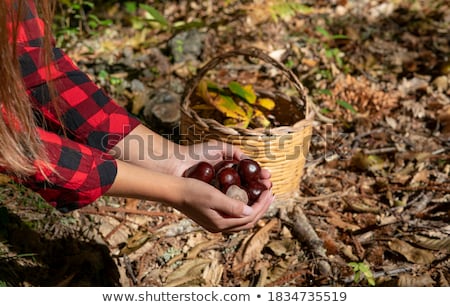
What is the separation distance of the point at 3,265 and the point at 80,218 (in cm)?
38

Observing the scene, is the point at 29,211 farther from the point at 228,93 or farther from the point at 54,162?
the point at 228,93

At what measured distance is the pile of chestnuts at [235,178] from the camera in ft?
6.68

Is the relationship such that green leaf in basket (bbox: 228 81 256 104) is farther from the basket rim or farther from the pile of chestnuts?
the pile of chestnuts

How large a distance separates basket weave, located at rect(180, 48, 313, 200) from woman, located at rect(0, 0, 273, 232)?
0.31 feet

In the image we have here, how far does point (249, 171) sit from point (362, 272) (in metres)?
0.60

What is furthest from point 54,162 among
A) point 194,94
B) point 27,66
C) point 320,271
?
point 194,94

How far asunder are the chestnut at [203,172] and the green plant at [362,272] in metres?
0.67

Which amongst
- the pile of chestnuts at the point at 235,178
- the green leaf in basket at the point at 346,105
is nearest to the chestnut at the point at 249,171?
the pile of chestnuts at the point at 235,178

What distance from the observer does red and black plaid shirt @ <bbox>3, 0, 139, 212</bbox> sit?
Answer: 61.3 inches

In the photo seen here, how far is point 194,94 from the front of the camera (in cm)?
278

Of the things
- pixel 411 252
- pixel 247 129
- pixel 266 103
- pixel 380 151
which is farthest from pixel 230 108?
pixel 411 252

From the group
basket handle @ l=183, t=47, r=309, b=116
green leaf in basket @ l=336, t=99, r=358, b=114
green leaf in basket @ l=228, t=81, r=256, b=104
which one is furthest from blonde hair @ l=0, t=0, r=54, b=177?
green leaf in basket @ l=336, t=99, r=358, b=114

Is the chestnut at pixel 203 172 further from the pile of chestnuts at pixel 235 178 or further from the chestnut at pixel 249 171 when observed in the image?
the chestnut at pixel 249 171

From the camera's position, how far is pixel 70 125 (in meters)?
2.02
